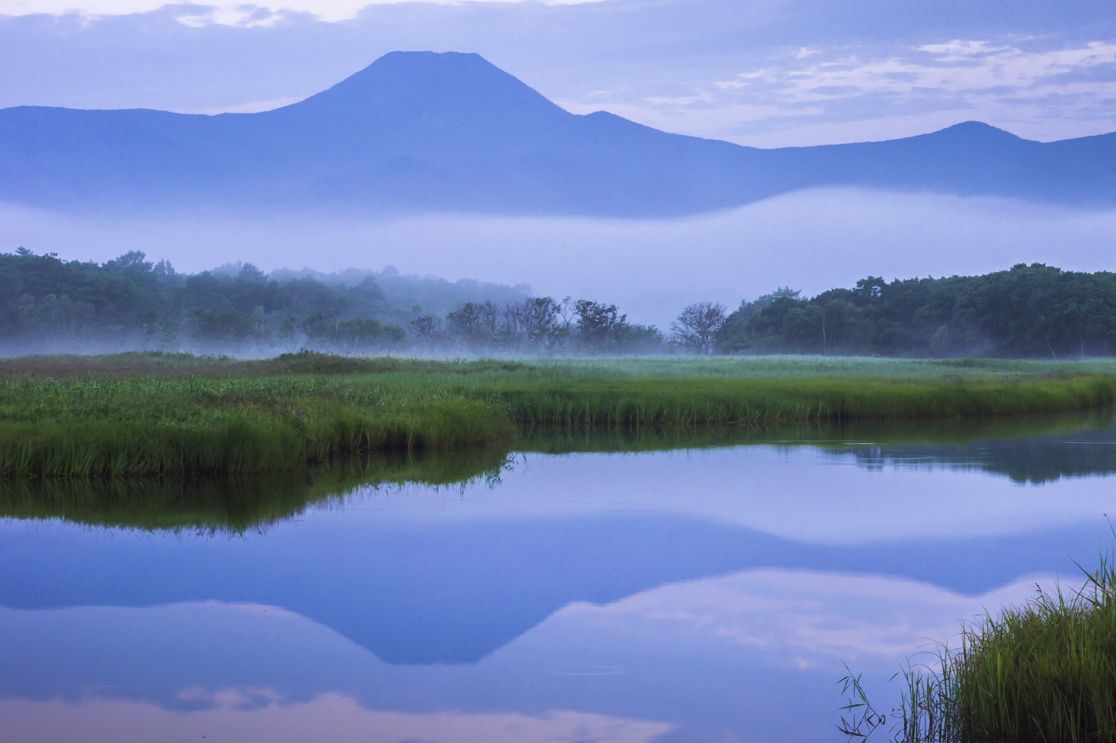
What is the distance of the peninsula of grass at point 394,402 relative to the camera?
15.6 m

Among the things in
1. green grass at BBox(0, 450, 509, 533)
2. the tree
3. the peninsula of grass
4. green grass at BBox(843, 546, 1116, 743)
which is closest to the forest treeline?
the tree

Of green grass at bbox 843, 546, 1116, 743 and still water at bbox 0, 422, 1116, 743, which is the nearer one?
green grass at bbox 843, 546, 1116, 743

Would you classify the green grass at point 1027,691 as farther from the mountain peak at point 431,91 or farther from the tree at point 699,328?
the mountain peak at point 431,91

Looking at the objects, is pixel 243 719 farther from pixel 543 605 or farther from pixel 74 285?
pixel 74 285

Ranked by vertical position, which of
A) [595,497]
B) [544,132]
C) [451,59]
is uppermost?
[451,59]

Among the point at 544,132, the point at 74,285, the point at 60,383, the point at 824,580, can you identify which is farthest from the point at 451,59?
the point at 824,580

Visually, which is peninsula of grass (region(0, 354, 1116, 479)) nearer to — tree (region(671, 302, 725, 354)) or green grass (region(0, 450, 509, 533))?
green grass (region(0, 450, 509, 533))

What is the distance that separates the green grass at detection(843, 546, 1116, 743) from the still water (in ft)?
1.83

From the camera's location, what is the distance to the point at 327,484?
1576 cm

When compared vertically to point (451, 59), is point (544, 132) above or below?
below

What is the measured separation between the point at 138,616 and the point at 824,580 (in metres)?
5.60

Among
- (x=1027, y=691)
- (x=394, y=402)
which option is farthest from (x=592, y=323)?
(x=1027, y=691)

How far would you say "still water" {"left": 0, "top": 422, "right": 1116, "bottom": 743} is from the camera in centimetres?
697

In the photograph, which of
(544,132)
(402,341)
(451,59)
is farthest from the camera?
(451,59)
